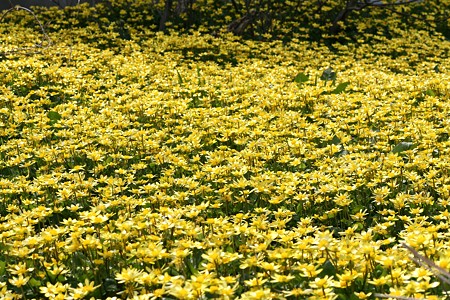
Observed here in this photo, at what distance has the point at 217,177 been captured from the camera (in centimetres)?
418

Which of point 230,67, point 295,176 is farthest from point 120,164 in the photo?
point 230,67

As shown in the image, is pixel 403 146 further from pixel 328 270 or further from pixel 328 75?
pixel 328 75

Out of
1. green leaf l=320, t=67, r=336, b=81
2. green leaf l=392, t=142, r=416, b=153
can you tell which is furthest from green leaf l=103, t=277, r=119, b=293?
green leaf l=320, t=67, r=336, b=81

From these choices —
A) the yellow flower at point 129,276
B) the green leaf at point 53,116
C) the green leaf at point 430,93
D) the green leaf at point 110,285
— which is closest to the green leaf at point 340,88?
the green leaf at point 430,93

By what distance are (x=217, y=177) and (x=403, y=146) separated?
62.8 inches

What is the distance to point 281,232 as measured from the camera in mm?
3135

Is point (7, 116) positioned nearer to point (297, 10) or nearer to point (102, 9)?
point (102, 9)

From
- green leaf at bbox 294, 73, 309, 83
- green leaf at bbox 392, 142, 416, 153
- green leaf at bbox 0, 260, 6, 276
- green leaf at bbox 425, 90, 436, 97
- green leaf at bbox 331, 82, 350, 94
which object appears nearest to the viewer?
green leaf at bbox 0, 260, 6, 276

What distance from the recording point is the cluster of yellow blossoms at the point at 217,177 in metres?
2.82

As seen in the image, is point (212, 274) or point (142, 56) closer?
point (212, 274)

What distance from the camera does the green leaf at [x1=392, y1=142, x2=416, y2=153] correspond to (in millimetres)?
4664

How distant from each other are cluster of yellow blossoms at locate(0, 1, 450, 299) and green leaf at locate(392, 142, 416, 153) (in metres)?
0.01

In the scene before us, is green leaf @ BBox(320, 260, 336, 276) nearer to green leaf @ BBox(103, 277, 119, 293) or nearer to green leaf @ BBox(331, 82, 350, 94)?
green leaf @ BBox(103, 277, 119, 293)

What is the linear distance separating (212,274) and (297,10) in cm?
934
